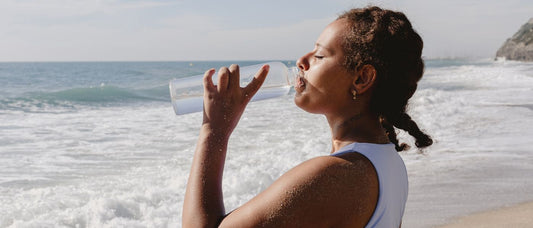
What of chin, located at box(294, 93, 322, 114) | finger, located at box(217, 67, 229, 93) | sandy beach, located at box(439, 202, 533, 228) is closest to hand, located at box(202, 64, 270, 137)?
finger, located at box(217, 67, 229, 93)

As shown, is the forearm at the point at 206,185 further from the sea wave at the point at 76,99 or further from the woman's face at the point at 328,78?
the sea wave at the point at 76,99

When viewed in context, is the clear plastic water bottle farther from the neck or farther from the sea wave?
the sea wave

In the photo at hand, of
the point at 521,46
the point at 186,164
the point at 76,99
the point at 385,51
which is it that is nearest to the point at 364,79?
the point at 385,51

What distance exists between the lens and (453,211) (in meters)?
4.38

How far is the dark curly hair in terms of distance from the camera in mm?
1435

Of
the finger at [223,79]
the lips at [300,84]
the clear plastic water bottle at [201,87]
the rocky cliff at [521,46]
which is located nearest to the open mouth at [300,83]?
the lips at [300,84]

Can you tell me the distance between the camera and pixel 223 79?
1.38 metres

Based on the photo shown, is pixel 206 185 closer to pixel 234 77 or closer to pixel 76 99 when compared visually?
pixel 234 77

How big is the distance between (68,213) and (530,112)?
9.20 m

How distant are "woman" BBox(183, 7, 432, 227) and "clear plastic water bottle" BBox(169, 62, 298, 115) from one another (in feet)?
2.22

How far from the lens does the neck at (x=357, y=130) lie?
1439mm

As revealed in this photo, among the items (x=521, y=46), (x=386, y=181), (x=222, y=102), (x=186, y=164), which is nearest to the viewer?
(x=386, y=181)

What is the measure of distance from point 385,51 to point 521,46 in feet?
297

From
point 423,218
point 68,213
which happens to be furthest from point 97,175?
point 423,218
